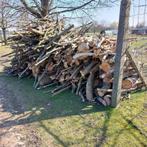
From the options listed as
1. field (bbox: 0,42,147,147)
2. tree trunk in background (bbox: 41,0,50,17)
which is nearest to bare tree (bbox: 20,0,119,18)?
tree trunk in background (bbox: 41,0,50,17)

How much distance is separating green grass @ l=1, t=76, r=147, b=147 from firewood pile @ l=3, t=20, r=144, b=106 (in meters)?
0.37

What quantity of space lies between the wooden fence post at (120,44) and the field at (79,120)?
35 centimetres

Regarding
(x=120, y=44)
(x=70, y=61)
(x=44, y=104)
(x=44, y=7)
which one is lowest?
(x=44, y=104)

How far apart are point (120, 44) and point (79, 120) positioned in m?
1.74

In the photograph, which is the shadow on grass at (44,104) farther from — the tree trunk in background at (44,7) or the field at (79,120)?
the tree trunk in background at (44,7)

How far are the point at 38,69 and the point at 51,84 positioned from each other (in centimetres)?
75

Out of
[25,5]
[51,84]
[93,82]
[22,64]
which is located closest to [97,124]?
[93,82]

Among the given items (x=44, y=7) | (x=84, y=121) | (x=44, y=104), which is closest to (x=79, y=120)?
(x=84, y=121)

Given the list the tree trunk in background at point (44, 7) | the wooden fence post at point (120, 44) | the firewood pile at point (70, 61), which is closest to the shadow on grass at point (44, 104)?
the firewood pile at point (70, 61)

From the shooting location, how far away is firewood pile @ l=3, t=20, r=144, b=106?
593 centimetres

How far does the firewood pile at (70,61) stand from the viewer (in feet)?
19.5

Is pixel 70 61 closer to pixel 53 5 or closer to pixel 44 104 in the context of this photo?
pixel 44 104

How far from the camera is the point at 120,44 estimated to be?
506cm

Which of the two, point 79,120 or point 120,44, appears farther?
point 120,44
